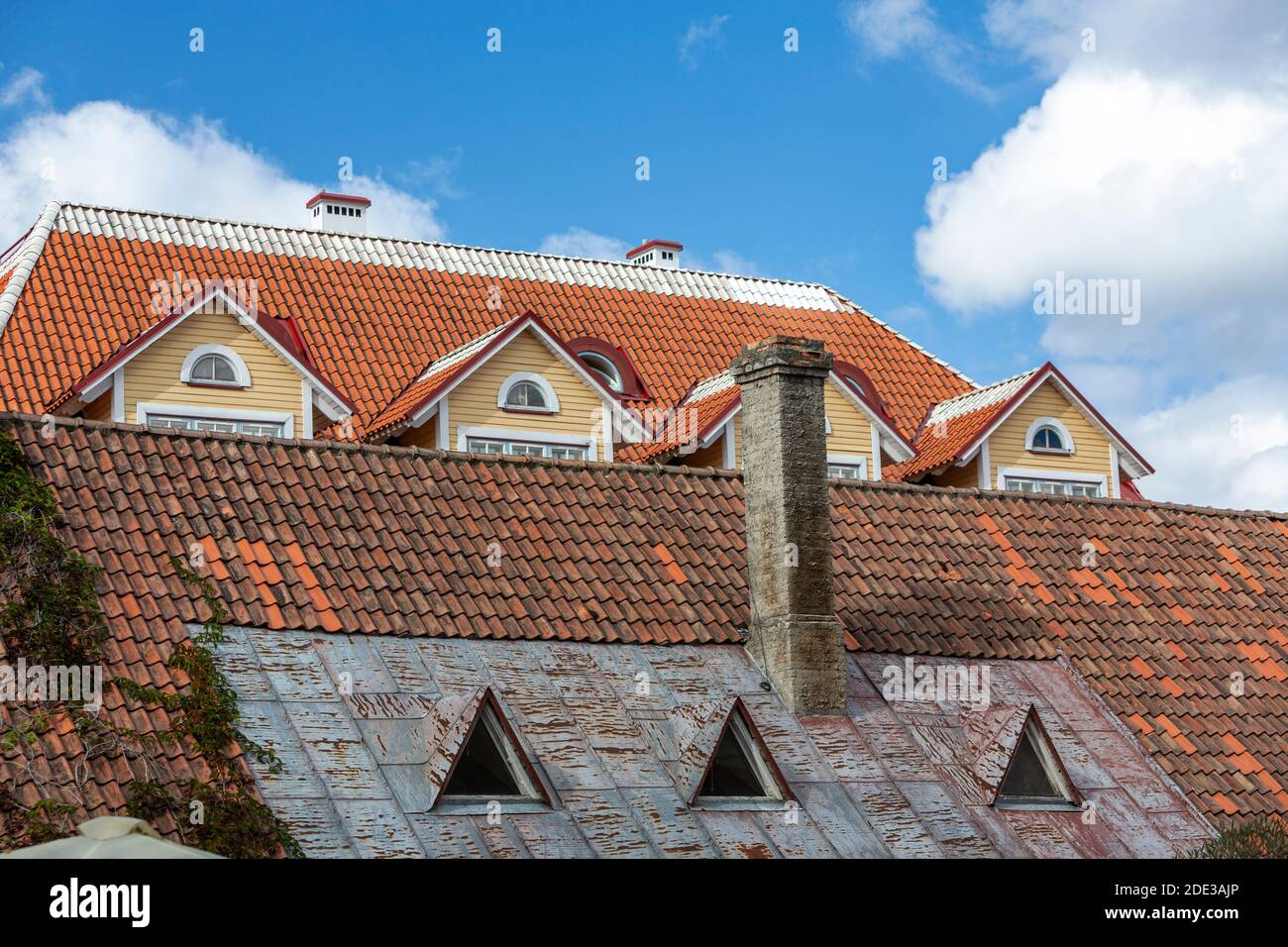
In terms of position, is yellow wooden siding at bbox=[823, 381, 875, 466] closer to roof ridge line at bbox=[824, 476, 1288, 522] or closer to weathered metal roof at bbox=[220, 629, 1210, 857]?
roof ridge line at bbox=[824, 476, 1288, 522]

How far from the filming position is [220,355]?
23.0 metres

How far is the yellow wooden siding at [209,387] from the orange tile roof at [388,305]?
45.7 inches

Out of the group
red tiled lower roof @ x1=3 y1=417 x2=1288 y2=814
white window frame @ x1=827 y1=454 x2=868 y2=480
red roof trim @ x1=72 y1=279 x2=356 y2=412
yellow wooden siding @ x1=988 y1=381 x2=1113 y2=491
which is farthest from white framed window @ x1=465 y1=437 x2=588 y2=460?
yellow wooden siding @ x1=988 y1=381 x2=1113 y2=491

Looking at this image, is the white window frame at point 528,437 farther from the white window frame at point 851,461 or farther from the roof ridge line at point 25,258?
the roof ridge line at point 25,258

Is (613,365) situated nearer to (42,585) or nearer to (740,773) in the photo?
(740,773)

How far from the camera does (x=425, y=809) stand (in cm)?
1388

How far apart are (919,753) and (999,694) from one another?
1636 millimetres

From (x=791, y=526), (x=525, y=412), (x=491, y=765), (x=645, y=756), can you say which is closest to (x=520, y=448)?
(x=525, y=412)

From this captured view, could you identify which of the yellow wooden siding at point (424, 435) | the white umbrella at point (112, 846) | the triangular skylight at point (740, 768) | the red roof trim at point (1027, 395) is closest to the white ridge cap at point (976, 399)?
the red roof trim at point (1027, 395)

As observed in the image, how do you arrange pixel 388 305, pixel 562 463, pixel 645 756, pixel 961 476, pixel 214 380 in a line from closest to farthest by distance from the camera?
pixel 645 756 < pixel 562 463 < pixel 214 380 < pixel 388 305 < pixel 961 476

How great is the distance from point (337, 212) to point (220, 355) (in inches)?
320

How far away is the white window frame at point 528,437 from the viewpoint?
24109 mm

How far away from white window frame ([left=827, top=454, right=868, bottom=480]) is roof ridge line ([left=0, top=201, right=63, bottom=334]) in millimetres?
11598
